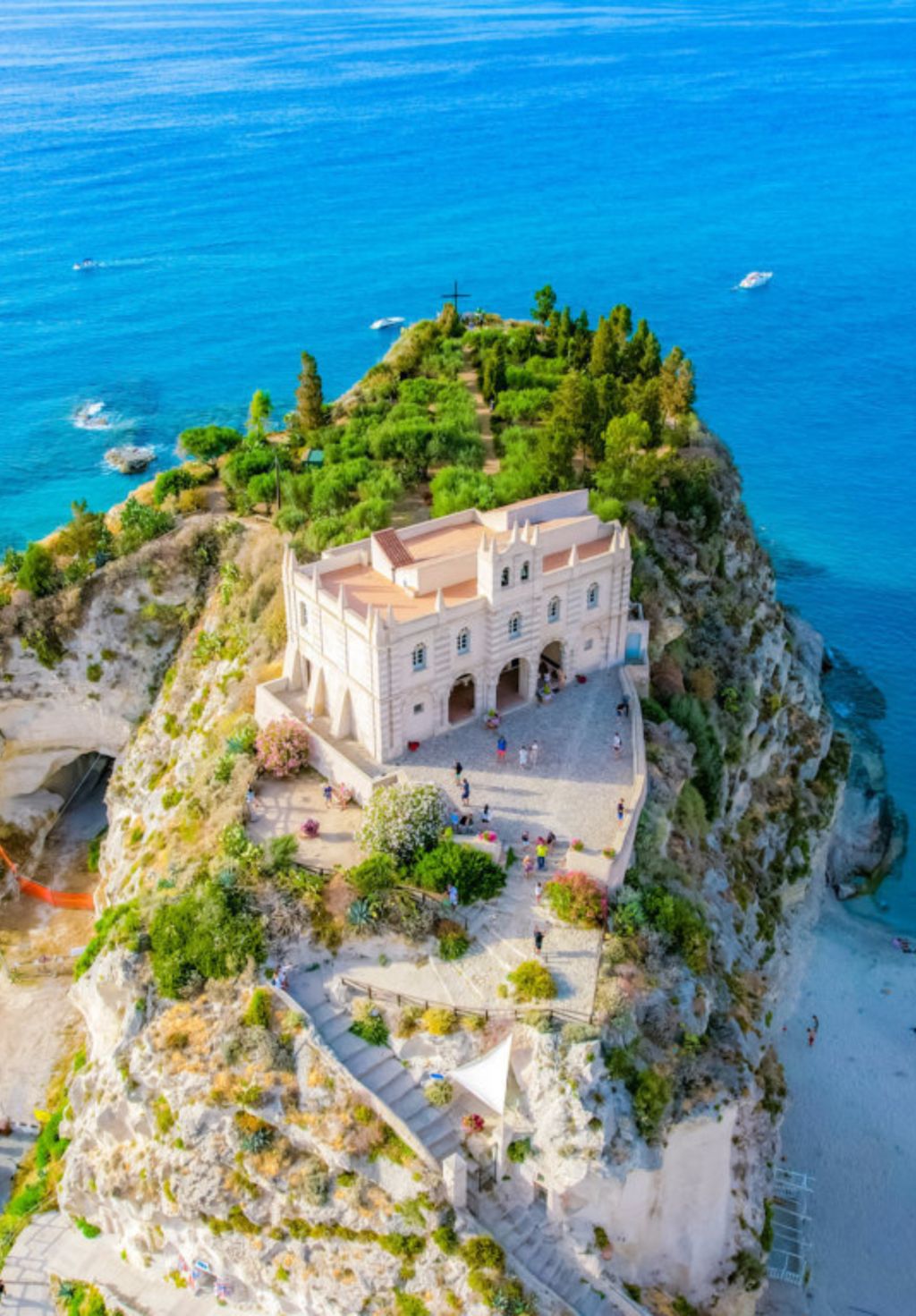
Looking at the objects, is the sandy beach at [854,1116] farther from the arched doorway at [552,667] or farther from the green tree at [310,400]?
the green tree at [310,400]

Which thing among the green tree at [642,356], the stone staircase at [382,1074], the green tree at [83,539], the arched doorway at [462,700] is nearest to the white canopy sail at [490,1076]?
the stone staircase at [382,1074]

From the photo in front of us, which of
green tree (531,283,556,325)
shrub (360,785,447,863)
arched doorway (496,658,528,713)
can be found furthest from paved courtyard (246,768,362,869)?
green tree (531,283,556,325)

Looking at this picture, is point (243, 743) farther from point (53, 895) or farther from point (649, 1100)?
point (649, 1100)

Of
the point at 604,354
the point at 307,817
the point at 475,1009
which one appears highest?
the point at 604,354

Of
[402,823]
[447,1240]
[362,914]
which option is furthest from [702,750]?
[447,1240]

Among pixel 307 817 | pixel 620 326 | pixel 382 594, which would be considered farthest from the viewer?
pixel 620 326

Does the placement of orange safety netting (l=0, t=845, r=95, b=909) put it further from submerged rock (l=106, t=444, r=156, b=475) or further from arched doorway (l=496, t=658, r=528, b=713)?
submerged rock (l=106, t=444, r=156, b=475)
